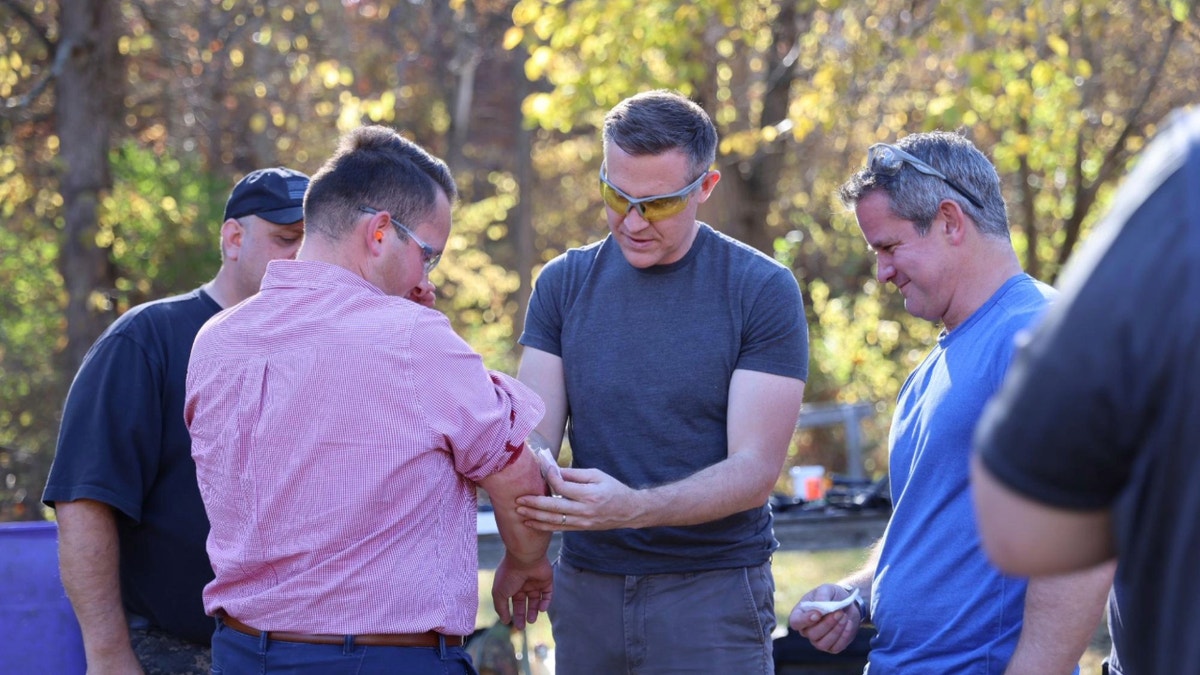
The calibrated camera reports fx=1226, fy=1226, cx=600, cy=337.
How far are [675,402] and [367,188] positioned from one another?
1126 millimetres

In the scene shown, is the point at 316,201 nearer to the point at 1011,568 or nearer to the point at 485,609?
the point at 1011,568

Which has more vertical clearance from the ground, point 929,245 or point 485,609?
point 929,245

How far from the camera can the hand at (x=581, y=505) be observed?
2930mm

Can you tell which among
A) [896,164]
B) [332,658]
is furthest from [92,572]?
[896,164]

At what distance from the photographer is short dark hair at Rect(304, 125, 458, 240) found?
2.69m

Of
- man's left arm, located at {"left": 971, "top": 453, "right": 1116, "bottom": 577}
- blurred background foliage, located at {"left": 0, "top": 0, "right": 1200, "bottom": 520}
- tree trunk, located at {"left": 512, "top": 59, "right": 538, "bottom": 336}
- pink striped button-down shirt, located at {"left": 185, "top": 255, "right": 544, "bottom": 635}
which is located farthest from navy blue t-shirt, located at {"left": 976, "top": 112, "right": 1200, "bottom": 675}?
tree trunk, located at {"left": 512, "top": 59, "right": 538, "bottom": 336}

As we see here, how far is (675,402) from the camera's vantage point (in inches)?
134

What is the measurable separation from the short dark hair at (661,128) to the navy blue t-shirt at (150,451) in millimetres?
1293

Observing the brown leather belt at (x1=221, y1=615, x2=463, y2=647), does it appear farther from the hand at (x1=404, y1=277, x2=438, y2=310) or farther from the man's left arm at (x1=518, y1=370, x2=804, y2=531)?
the hand at (x1=404, y1=277, x2=438, y2=310)

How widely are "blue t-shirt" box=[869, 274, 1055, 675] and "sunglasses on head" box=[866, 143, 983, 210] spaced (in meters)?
0.23

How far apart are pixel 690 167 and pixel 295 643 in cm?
167

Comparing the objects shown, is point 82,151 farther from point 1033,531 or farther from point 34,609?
point 1033,531

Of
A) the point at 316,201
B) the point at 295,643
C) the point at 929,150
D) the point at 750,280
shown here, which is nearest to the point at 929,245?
the point at 929,150

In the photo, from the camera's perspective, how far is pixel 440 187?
284 cm
